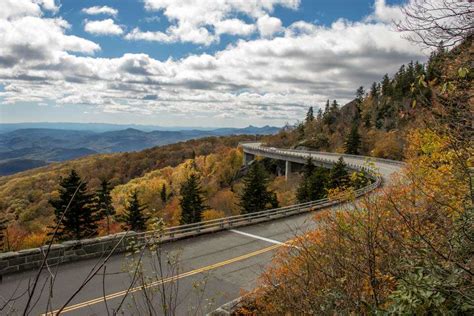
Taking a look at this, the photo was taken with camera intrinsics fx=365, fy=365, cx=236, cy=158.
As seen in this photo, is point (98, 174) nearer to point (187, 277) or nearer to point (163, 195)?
point (163, 195)

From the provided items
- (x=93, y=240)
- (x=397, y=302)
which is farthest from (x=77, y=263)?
(x=397, y=302)

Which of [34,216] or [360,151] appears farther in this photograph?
[34,216]

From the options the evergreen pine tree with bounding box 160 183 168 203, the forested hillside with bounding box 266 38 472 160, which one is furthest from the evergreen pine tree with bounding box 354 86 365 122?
the evergreen pine tree with bounding box 160 183 168 203

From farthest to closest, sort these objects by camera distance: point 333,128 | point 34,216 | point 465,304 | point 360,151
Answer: point 333,128
point 34,216
point 360,151
point 465,304

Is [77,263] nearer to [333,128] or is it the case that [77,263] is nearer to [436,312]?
[436,312]

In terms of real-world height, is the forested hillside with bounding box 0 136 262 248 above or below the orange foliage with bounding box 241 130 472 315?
below

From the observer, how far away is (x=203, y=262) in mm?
15086

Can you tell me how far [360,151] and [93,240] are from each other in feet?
240

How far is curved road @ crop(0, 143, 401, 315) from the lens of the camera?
409 inches

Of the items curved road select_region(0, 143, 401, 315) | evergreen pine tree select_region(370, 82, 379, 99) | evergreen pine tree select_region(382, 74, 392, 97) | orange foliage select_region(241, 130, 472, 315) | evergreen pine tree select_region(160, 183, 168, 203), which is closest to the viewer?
orange foliage select_region(241, 130, 472, 315)

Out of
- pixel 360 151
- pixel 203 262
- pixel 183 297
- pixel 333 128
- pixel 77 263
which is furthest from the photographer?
pixel 333 128

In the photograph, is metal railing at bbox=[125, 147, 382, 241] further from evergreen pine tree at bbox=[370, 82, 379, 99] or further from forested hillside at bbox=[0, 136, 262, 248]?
evergreen pine tree at bbox=[370, 82, 379, 99]

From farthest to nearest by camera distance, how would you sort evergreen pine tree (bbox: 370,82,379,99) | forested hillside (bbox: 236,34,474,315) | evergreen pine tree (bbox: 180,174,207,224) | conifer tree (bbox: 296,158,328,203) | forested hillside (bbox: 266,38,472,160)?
evergreen pine tree (bbox: 370,82,379,99) → forested hillside (bbox: 266,38,472,160) → evergreen pine tree (bbox: 180,174,207,224) → conifer tree (bbox: 296,158,328,203) → forested hillside (bbox: 236,34,474,315)

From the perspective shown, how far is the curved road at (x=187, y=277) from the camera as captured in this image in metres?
10.4
